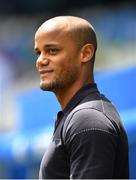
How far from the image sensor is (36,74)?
1642 centimetres

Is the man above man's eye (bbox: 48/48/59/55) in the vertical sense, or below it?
below

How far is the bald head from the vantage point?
285 centimetres

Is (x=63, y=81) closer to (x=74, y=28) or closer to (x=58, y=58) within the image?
(x=58, y=58)

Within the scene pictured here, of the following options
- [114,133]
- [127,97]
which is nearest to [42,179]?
[114,133]

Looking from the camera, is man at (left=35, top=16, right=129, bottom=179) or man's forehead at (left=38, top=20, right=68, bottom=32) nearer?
man at (left=35, top=16, right=129, bottom=179)

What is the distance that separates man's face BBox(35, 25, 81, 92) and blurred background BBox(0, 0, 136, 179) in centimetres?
451

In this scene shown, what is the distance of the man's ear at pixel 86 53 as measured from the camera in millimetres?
2877

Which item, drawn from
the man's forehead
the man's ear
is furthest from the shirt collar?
the man's forehead

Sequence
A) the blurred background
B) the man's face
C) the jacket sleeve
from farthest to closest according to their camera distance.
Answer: the blurred background → the man's face → the jacket sleeve

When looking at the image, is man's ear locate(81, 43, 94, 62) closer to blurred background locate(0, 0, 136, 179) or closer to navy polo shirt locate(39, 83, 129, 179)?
navy polo shirt locate(39, 83, 129, 179)

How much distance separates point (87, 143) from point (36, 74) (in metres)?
13.9

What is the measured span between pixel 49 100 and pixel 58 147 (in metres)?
8.62

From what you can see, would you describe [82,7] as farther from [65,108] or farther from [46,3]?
[65,108]

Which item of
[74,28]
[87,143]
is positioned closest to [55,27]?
[74,28]
